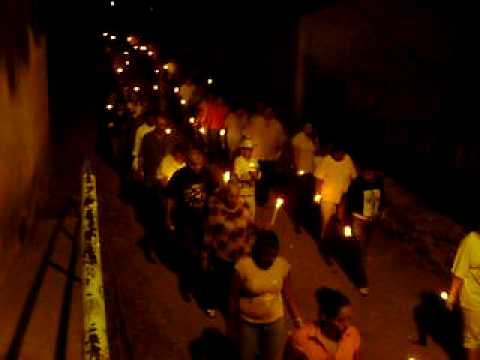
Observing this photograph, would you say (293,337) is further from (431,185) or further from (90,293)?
(431,185)

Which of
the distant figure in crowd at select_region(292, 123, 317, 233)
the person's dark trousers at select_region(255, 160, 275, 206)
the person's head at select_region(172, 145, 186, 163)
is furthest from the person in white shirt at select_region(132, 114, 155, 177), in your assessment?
the distant figure in crowd at select_region(292, 123, 317, 233)

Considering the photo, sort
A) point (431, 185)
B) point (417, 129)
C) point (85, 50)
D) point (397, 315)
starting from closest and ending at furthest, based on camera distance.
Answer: point (397, 315), point (431, 185), point (417, 129), point (85, 50)

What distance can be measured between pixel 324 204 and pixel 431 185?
8.13ft

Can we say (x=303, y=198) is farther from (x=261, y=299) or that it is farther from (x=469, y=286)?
(x=261, y=299)

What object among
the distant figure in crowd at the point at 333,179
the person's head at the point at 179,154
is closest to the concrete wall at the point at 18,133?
the person's head at the point at 179,154

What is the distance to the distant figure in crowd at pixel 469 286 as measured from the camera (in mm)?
6504

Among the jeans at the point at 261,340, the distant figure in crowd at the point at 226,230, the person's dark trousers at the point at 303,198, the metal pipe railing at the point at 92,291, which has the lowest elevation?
the person's dark trousers at the point at 303,198

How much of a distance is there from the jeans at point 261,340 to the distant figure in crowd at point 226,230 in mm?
1670

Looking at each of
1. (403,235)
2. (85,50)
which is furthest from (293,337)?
(85,50)

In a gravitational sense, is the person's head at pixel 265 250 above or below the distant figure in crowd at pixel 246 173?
above

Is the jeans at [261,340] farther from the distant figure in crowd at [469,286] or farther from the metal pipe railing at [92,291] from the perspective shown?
the distant figure in crowd at [469,286]

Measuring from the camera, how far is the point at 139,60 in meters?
26.9

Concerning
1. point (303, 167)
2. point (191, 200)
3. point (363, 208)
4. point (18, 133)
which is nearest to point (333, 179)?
point (363, 208)

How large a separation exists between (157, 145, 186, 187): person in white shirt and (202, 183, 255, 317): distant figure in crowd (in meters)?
2.09
